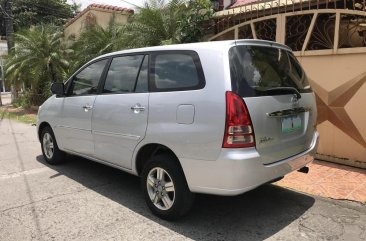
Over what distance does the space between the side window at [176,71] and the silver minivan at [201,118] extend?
1cm

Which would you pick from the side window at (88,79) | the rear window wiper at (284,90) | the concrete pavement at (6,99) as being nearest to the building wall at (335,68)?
the rear window wiper at (284,90)

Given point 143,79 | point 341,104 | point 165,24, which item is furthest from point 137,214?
point 165,24

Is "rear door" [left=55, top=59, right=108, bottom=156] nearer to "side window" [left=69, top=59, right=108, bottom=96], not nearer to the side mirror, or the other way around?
"side window" [left=69, top=59, right=108, bottom=96]

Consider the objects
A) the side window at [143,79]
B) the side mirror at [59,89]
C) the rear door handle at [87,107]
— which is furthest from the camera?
the side mirror at [59,89]

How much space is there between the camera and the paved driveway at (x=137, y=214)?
3.90m

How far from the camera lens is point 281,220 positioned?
423 centimetres

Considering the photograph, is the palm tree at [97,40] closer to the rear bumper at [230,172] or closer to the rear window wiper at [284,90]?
the rear window wiper at [284,90]

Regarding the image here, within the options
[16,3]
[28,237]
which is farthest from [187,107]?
[16,3]

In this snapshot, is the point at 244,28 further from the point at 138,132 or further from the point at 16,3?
the point at 16,3

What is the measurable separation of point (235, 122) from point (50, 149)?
397 centimetres

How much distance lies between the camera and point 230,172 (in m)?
3.52

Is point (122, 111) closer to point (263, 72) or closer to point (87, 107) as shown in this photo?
point (87, 107)

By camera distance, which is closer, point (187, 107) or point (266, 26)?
point (187, 107)

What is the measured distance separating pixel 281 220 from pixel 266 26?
408cm
